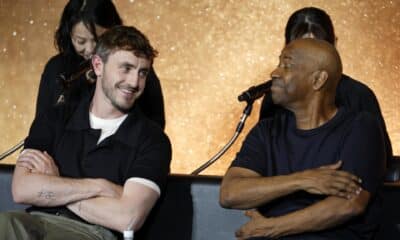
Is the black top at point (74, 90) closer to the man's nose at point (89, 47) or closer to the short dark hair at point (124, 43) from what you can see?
the man's nose at point (89, 47)

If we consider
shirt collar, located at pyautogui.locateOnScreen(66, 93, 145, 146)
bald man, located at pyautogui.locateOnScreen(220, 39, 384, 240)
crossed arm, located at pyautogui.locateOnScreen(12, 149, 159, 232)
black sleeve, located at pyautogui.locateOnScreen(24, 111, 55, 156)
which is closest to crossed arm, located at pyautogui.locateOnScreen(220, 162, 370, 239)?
bald man, located at pyautogui.locateOnScreen(220, 39, 384, 240)

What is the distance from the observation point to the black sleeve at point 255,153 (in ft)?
8.41

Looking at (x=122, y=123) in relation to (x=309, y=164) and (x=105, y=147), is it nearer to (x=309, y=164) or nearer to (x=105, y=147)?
(x=105, y=147)

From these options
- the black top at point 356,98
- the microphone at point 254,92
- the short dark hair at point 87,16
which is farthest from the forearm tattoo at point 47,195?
the black top at point 356,98

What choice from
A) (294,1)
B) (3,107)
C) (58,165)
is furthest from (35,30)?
(58,165)

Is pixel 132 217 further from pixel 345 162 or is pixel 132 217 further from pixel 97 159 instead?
pixel 345 162

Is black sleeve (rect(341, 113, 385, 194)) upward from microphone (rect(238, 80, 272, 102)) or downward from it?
downward

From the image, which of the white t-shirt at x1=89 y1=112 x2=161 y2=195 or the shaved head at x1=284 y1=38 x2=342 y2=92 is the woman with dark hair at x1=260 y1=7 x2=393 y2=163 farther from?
the white t-shirt at x1=89 y1=112 x2=161 y2=195

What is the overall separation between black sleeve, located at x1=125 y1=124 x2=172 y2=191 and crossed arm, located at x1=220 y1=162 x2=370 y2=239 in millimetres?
309

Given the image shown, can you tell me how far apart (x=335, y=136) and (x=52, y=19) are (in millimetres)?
2309

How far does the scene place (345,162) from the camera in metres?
2.45

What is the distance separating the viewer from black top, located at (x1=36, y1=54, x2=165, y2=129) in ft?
9.85

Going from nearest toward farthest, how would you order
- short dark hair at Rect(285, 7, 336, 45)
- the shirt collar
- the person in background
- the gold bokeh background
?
the person in background, the shirt collar, short dark hair at Rect(285, 7, 336, 45), the gold bokeh background

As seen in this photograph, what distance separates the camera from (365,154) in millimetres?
2439
